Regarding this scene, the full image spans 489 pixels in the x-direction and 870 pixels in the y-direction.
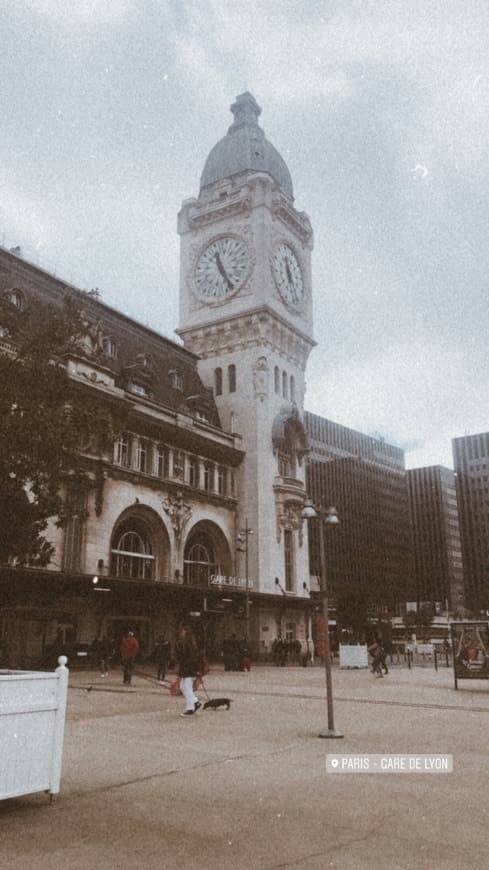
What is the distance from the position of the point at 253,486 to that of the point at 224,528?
406 cm

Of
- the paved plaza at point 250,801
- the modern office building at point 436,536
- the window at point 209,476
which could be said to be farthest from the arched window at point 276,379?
the modern office building at point 436,536

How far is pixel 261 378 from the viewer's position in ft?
179

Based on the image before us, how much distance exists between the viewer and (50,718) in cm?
752

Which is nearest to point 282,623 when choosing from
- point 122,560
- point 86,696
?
point 122,560

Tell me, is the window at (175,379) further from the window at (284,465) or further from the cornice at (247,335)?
the window at (284,465)

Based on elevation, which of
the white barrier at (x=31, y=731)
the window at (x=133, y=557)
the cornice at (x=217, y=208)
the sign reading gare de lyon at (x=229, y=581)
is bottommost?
the white barrier at (x=31, y=731)

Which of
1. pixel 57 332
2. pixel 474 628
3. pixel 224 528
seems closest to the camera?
pixel 57 332

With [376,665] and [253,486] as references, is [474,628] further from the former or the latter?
[253,486]

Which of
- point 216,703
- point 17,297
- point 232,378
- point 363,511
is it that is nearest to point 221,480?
point 232,378

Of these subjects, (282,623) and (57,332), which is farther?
(282,623)

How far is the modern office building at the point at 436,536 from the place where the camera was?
150250mm

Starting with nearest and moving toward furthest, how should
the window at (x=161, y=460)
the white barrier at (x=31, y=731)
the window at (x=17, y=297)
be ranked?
the white barrier at (x=31, y=731) → the window at (x=17, y=297) → the window at (x=161, y=460)

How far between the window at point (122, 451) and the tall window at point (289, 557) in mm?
16061

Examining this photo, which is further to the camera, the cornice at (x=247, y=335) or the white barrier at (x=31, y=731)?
the cornice at (x=247, y=335)
